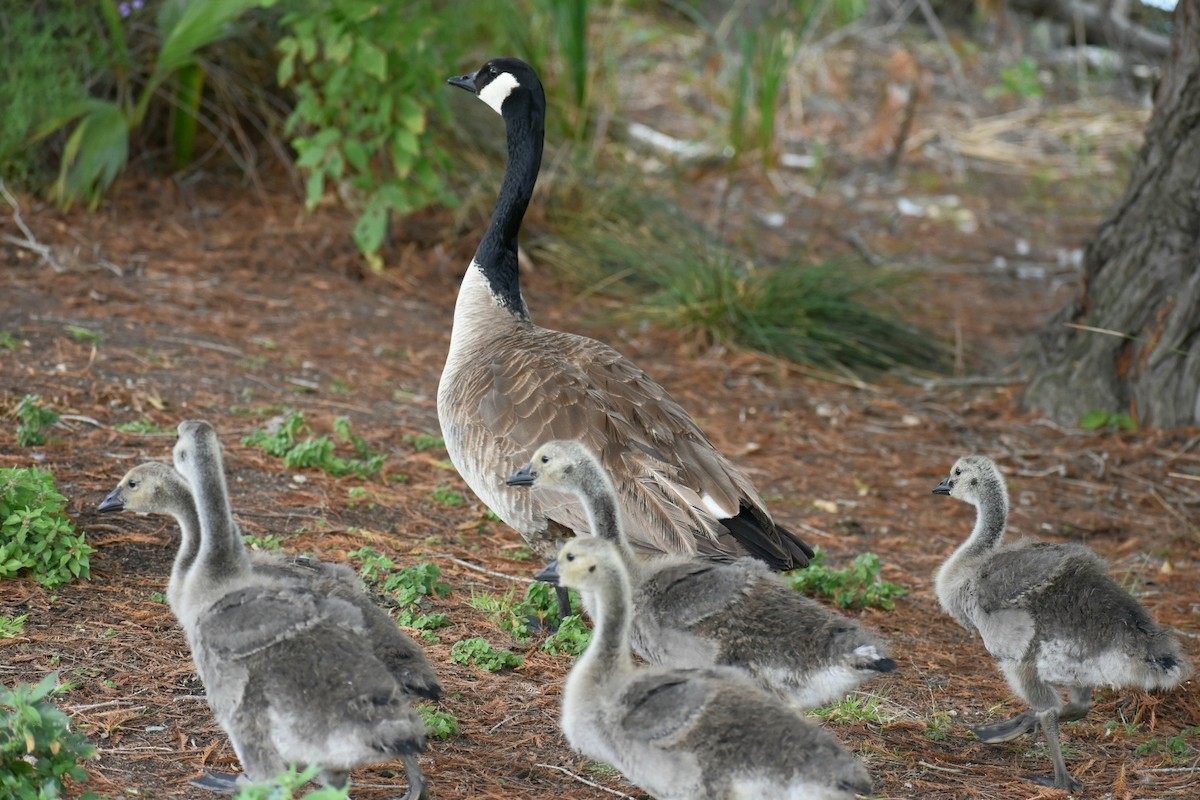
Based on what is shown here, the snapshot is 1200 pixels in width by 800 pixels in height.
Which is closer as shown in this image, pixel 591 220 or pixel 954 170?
pixel 591 220

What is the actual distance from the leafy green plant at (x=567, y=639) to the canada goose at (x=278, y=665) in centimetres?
135

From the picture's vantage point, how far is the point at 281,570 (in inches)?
165

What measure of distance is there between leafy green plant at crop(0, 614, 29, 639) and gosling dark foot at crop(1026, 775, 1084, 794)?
3669mm

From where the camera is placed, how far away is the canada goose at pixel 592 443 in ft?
16.4

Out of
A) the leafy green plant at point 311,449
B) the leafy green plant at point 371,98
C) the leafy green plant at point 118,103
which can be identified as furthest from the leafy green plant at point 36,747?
the leafy green plant at point 118,103

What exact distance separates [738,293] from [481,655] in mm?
5288

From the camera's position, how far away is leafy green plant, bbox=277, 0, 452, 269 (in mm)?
9289

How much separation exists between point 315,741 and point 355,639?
33 cm

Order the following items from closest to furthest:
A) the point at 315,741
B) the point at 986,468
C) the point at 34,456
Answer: the point at 315,741
the point at 986,468
the point at 34,456

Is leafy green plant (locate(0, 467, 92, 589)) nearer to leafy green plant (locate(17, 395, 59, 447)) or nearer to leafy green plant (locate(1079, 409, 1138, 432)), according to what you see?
leafy green plant (locate(17, 395, 59, 447))

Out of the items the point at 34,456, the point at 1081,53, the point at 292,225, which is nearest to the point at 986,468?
the point at 34,456

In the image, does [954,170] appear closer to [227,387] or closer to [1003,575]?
[227,387]

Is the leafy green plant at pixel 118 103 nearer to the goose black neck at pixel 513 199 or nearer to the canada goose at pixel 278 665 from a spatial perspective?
the goose black neck at pixel 513 199

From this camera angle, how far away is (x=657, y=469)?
5141mm
